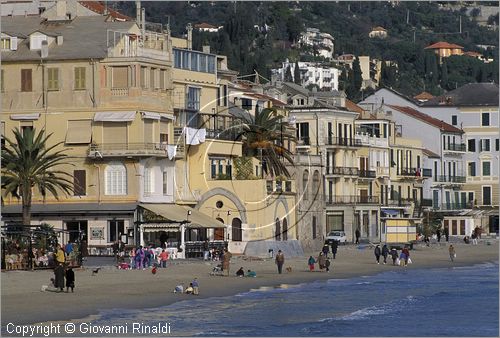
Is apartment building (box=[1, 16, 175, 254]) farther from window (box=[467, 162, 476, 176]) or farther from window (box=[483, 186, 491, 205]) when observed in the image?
window (box=[483, 186, 491, 205])

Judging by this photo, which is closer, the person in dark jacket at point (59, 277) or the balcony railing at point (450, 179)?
the person in dark jacket at point (59, 277)

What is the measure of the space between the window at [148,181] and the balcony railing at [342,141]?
28.8 metres

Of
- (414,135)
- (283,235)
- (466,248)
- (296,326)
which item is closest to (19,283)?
(296,326)

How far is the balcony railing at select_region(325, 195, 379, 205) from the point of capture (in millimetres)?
103562

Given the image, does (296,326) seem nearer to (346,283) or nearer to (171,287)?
(171,287)

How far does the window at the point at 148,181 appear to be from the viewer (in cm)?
7662

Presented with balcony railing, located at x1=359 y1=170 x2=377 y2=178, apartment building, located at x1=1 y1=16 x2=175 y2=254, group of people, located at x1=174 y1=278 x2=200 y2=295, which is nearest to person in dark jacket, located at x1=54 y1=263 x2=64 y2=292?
group of people, located at x1=174 y1=278 x2=200 y2=295

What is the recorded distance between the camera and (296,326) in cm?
4572

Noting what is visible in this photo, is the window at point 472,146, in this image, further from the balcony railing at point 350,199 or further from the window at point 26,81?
the window at point 26,81

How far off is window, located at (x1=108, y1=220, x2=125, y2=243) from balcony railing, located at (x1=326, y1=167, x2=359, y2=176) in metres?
31.0

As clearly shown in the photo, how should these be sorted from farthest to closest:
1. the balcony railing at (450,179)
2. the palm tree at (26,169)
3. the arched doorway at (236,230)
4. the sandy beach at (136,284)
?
the balcony railing at (450,179), the arched doorway at (236,230), the palm tree at (26,169), the sandy beach at (136,284)

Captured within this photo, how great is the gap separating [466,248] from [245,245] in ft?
98.4

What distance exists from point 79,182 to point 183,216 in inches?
226

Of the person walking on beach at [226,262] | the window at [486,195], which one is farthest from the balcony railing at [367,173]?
the person walking on beach at [226,262]
